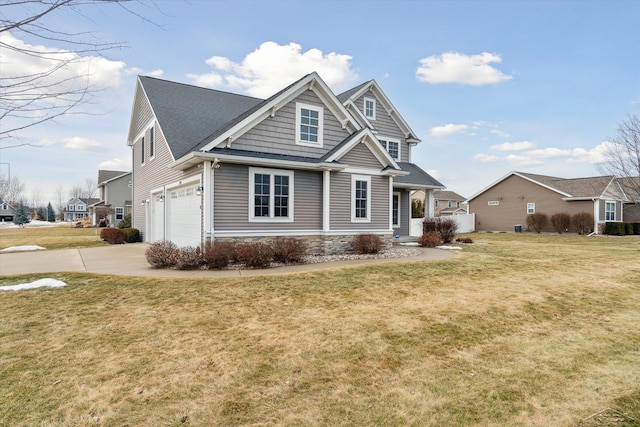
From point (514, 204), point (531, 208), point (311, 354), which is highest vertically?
point (514, 204)

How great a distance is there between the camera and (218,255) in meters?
9.09

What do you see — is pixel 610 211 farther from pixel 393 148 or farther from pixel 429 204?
pixel 393 148

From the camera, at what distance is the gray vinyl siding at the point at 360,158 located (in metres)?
13.0

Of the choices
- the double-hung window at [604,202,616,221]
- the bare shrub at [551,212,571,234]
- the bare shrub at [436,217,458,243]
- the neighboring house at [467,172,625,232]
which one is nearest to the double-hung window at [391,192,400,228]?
the bare shrub at [436,217,458,243]

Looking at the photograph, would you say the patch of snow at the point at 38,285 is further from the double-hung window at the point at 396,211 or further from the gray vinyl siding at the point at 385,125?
the gray vinyl siding at the point at 385,125

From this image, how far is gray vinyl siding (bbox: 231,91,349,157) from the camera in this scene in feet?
38.4

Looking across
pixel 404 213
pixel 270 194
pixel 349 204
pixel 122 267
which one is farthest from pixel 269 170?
pixel 404 213

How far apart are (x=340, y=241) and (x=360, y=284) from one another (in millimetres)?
5017

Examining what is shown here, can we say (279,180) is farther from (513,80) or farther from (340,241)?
(513,80)

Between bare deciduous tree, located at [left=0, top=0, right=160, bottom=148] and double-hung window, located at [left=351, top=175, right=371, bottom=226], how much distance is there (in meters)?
10.8

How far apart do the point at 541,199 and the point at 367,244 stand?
2554 centimetres

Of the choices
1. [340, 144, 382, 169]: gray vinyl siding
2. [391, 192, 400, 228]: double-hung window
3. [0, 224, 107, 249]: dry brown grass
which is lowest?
[0, 224, 107, 249]: dry brown grass

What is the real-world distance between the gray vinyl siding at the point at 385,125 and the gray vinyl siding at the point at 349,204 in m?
6.21

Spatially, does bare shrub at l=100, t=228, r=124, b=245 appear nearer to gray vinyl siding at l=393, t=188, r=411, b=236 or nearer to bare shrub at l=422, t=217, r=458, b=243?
gray vinyl siding at l=393, t=188, r=411, b=236
